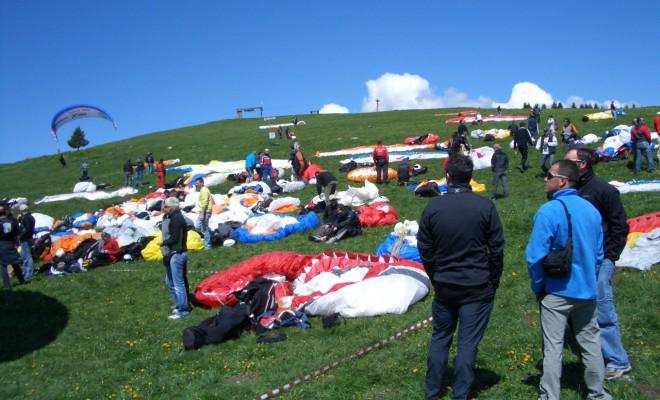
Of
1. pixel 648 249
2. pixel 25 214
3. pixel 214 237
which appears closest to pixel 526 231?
pixel 648 249

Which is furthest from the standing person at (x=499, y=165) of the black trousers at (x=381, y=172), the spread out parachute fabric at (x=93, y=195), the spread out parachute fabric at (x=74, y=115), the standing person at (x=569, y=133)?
the spread out parachute fabric at (x=74, y=115)

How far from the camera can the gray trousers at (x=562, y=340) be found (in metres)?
4.07

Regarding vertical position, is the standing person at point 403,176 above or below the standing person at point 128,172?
below

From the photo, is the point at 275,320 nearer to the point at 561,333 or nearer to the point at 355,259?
the point at 355,259

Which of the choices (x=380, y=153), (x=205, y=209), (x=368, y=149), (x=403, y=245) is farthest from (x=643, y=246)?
(x=368, y=149)

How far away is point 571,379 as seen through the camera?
15.7 ft

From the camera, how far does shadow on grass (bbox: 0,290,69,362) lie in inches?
324

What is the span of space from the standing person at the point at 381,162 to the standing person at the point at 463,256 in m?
14.6

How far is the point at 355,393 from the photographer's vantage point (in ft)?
17.0

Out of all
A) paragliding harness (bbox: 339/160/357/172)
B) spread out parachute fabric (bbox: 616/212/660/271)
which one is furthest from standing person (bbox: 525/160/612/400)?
paragliding harness (bbox: 339/160/357/172)

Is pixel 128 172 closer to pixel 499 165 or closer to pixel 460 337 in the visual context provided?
pixel 499 165

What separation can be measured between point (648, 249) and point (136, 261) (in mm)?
11511

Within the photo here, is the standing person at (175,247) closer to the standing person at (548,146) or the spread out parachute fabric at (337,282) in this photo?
the spread out parachute fabric at (337,282)

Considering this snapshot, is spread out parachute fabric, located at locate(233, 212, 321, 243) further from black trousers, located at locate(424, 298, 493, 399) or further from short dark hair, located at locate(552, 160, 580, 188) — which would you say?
short dark hair, located at locate(552, 160, 580, 188)
